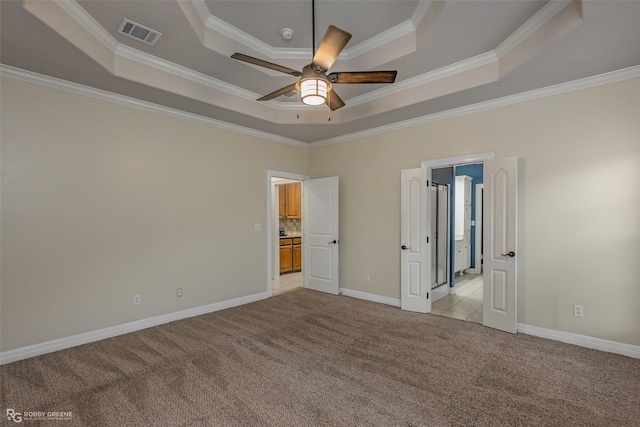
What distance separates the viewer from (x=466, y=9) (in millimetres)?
2543

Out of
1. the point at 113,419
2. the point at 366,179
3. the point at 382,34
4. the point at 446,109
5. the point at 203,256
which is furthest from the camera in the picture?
the point at 366,179

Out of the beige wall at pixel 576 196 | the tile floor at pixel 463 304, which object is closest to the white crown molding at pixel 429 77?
the beige wall at pixel 576 196

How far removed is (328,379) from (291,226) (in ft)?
19.0

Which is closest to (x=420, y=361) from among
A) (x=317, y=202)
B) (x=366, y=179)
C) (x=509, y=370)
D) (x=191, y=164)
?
(x=509, y=370)

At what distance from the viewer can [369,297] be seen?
5188mm

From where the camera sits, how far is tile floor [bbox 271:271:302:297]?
19.3 ft

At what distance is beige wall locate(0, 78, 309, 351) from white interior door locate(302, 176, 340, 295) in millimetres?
1265

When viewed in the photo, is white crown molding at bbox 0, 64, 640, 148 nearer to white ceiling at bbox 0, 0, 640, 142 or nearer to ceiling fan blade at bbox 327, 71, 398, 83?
white ceiling at bbox 0, 0, 640, 142

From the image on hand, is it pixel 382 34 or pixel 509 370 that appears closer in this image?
pixel 509 370

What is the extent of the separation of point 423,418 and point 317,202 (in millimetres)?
4111

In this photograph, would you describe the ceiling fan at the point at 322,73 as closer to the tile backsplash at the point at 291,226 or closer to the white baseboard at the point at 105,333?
the white baseboard at the point at 105,333

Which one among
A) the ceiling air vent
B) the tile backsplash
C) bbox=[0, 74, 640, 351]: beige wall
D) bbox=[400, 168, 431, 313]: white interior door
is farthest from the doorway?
the tile backsplash

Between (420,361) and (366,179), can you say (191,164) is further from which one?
(420,361)

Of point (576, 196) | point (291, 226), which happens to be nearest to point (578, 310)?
point (576, 196)
